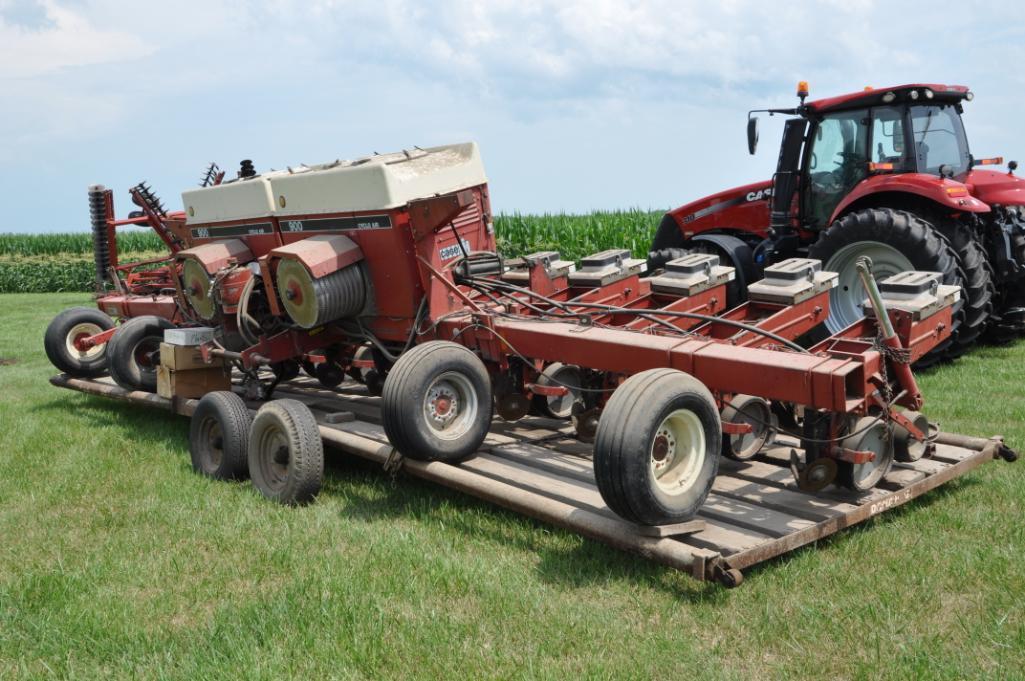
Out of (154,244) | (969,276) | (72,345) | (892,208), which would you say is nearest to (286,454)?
(72,345)

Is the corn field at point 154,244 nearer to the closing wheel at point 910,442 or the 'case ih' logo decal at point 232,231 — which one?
the 'case ih' logo decal at point 232,231

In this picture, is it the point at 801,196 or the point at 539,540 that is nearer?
the point at 539,540

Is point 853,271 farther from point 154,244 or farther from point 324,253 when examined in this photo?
point 154,244

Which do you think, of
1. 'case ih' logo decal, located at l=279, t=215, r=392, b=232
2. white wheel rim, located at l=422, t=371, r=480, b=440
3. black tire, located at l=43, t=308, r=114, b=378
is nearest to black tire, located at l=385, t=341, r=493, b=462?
white wheel rim, located at l=422, t=371, r=480, b=440

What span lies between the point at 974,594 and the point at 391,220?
3812 millimetres

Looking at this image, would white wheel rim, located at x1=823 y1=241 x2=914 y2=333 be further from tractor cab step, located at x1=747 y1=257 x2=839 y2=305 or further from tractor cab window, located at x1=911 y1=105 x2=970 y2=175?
tractor cab step, located at x1=747 y1=257 x2=839 y2=305

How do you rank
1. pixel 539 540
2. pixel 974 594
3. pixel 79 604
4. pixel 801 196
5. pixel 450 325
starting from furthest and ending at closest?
pixel 801 196
pixel 450 325
pixel 539 540
pixel 79 604
pixel 974 594

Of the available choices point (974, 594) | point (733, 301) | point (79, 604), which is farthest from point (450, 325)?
point (733, 301)

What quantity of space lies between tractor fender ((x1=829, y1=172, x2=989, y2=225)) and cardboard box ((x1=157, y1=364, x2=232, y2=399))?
5737 mm

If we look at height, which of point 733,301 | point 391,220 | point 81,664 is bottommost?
point 81,664

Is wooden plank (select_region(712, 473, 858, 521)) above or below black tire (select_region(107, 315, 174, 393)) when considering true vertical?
below

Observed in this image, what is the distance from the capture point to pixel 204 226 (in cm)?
788

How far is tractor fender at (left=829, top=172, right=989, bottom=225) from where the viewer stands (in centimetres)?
823

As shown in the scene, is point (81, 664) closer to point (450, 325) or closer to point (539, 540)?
point (539, 540)
